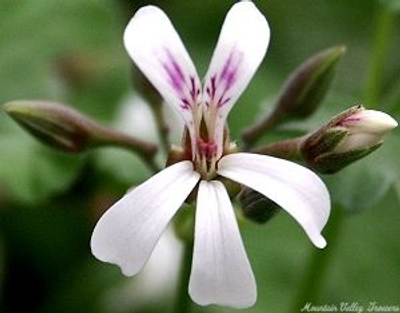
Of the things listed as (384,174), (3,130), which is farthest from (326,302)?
(3,130)

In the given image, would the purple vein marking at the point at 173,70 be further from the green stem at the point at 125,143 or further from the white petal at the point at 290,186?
the green stem at the point at 125,143

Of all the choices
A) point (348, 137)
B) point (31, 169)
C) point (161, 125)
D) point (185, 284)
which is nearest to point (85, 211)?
point (31, 169)

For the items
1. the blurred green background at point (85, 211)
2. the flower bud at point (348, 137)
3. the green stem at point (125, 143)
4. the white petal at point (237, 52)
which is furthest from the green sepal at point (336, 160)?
the blurred green background at point (85, 211)

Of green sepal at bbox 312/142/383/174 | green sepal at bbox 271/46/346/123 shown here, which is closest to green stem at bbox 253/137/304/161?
green sepal at bbox 312/142/383/174

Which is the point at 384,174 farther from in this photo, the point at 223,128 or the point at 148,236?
the point at 148,236

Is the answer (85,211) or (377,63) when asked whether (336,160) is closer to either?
(377,63)
